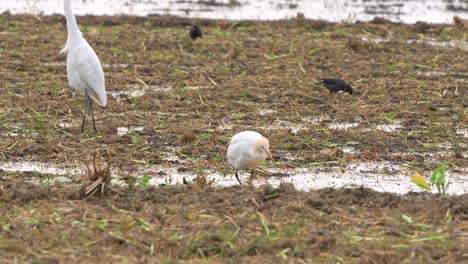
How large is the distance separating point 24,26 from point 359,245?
12.9m

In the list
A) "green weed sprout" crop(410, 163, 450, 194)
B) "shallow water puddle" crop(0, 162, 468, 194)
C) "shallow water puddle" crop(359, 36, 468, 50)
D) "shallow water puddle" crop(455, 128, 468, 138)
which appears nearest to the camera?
"green weed sprout" crop(410, 163, 450, 194)

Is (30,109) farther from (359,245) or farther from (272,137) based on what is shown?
(359,245)

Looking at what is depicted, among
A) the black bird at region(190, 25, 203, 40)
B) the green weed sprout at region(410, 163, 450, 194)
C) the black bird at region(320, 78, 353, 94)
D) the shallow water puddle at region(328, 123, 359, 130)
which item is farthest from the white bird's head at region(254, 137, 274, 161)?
the black bird at region(190, 25, 203, 40)

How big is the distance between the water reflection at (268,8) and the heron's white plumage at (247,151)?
1232cm

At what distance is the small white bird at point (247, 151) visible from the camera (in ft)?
29.7

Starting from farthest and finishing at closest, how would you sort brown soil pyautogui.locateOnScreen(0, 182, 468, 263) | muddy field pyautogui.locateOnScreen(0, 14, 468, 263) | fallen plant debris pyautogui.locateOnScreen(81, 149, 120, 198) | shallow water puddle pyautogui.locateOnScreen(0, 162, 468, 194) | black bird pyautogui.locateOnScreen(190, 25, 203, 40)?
1. black bird pyautogui.locateOnScreen(190, 25, 203, 40)
2. shallow water puddle pyautogui.locateOnScreen(0, 162, 468, 194)
3. fallen plant debris pyautogui.locateOnScreen(81, 149, 120, 198)
4. muddy field pyautogui.locateOnScreen(0, 14, 468, 263)
5. brown soil pyautogui.locateOnScreen(0, 182, 468, 263)

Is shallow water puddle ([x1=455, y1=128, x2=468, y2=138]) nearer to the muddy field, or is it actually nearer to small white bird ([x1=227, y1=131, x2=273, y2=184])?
the muddy field

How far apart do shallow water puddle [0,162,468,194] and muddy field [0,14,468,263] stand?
3cm

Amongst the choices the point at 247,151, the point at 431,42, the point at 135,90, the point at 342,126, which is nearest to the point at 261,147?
the point at 247,151

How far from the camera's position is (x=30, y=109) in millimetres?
12078

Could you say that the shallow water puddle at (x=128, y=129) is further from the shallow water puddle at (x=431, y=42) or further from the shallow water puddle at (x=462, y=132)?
the shallow water puddle at (x=431, y=42)

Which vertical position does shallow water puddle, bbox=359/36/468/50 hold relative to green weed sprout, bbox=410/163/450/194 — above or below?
A: below

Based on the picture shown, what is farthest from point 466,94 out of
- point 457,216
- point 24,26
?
point 24,26

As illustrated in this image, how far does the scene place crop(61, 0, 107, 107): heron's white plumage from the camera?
11695 millimetres
